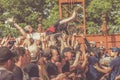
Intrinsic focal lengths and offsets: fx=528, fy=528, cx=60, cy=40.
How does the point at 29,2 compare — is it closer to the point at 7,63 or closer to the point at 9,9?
the point at 9,9

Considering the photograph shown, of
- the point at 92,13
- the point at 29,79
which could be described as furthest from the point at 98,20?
the point at 29,79

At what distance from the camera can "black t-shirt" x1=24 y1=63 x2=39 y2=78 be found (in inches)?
360

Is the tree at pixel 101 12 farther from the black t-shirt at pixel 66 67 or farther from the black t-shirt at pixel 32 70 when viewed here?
the black t-shirt at pixel 32 70

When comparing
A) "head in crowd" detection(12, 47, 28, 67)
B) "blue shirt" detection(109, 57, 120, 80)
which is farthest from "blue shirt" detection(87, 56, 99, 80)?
"head in crowd" detection(12, 47, 28, 67)

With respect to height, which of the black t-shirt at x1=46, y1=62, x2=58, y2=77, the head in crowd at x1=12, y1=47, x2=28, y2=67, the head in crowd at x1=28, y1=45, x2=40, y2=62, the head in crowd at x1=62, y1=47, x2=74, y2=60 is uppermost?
the head in crowd at x1=12, y1=47, x2=28, y2=67

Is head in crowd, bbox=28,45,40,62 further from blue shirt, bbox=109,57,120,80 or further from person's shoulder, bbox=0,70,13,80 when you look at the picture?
person's shoulder, bbox=0,70,13,80

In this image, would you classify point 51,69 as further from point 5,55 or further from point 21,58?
point 5,55

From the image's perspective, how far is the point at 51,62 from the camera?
9969 millimetres

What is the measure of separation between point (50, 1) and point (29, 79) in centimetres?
3535

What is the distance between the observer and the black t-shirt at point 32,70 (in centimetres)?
914

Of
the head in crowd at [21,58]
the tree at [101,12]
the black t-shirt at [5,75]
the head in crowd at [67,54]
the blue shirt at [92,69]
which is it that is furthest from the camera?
the tree at [101,12]

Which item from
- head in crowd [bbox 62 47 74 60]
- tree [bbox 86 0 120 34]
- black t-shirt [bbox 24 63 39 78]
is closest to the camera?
black t-shirt [bbox 24 63 39 78]

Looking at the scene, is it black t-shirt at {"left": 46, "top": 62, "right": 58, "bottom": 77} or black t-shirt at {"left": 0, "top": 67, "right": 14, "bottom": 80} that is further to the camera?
black t-shirt at {"left": 46, "top": 62, "right": 58, "bottom": 77}

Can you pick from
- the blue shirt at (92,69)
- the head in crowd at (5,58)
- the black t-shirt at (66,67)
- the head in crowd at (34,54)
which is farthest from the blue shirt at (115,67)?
the head in crowd at (5,58)
